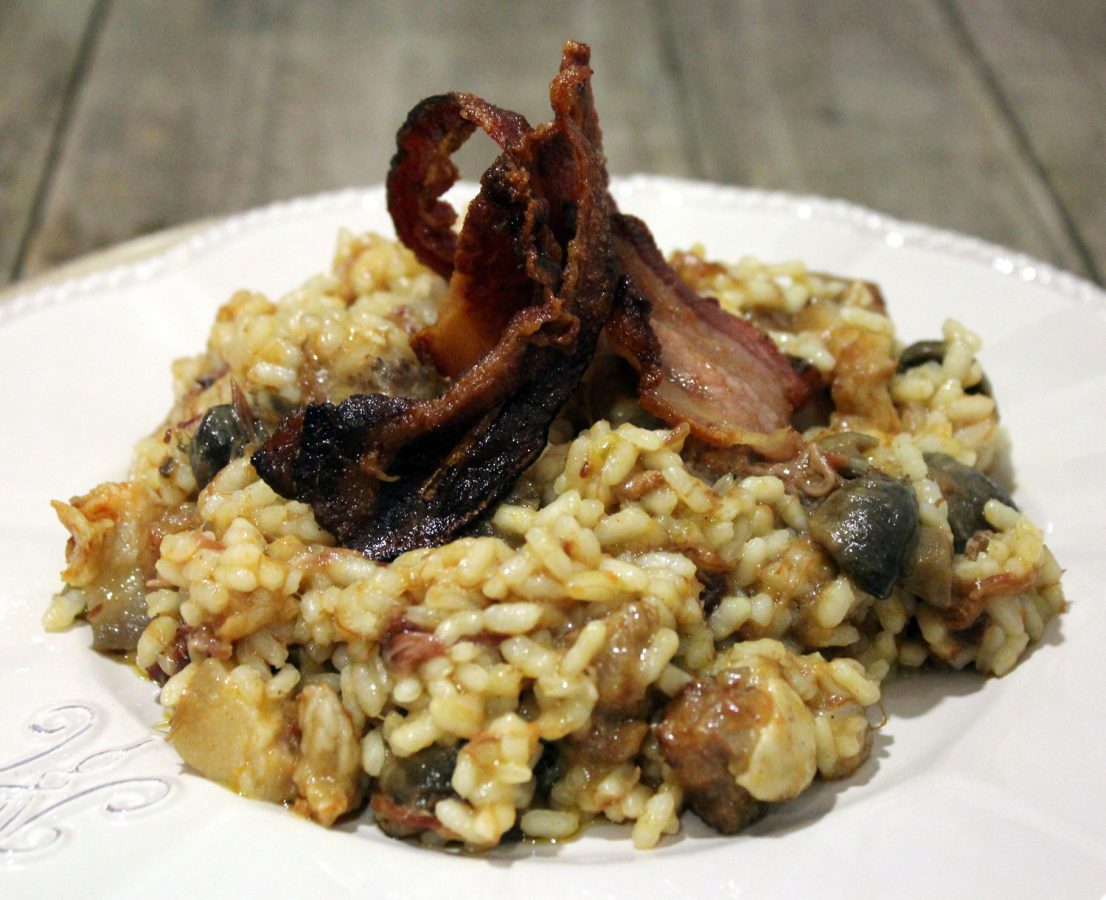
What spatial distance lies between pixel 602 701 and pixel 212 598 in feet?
3.03

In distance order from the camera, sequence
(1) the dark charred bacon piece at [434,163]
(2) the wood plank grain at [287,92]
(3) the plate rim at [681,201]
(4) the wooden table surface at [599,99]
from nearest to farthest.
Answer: (1) the dark charred bacon piece at [434,163]
(3) the plate rim at [681,201]
(4) the wooden table surface at [599,99]
(2) the wood plank grain at [287,92]

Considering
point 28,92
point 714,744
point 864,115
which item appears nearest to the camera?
point 714,744

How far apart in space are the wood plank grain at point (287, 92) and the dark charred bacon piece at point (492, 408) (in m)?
4.93

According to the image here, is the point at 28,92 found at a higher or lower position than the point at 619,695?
higher

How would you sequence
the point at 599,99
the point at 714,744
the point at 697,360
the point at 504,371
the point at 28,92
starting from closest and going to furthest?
the point at 714,744 → the point at 504,371 → the point at 697,360 → the point at 28,92 → the point at 599,99

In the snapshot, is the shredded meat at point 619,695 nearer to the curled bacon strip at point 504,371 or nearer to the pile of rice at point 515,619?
the pile of rice at point 515,619

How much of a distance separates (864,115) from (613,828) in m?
7.18

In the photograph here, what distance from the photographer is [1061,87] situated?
870cm

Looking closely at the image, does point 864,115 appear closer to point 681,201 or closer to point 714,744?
point 681,201

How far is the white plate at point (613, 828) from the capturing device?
7.89ft

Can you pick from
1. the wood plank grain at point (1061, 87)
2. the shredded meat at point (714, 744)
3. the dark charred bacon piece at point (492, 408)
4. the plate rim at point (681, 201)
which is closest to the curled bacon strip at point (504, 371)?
the dark charred bacon piece at point (492, 408)

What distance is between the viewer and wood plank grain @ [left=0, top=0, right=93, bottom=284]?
7559mm

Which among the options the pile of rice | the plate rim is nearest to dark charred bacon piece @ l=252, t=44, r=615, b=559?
the pile of rice

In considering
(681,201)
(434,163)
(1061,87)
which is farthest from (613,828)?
(1061,87)
